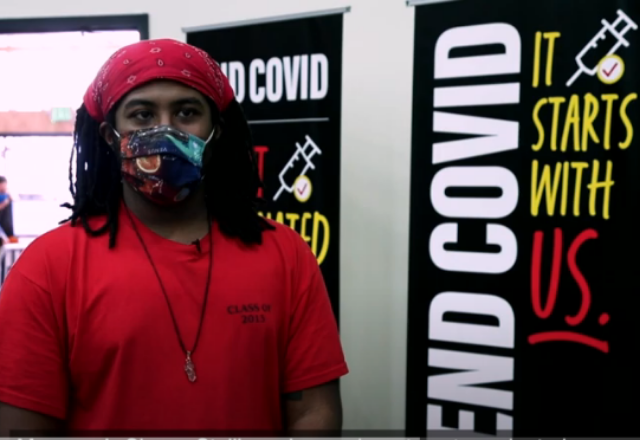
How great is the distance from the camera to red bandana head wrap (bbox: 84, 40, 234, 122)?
0.90 meters

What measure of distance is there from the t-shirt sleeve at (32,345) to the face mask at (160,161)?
0.21 metres

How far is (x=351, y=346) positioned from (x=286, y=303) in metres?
1.45

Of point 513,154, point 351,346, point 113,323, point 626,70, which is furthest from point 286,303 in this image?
point 351,346

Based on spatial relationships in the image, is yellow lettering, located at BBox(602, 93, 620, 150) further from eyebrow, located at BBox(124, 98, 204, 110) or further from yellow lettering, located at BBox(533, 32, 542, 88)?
eyebrow, located at BBox(124, 98, 204, 110)

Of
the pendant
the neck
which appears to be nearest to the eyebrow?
the neck

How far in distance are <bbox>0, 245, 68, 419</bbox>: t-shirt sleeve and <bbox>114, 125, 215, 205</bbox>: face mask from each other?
214 mm

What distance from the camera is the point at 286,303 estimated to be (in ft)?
3.16

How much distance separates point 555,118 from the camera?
5.42 feet

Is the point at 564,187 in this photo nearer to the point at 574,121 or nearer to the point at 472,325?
the point at 574,121

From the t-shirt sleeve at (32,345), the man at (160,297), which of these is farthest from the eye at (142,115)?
the t-shirt sleeve at (32,345)

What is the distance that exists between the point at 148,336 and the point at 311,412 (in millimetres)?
321

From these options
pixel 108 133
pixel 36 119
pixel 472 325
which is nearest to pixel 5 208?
pixel 36 119

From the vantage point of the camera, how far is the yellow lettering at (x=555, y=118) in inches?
64.9

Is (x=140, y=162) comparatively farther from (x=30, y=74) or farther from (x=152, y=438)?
(x=30, y=74)
